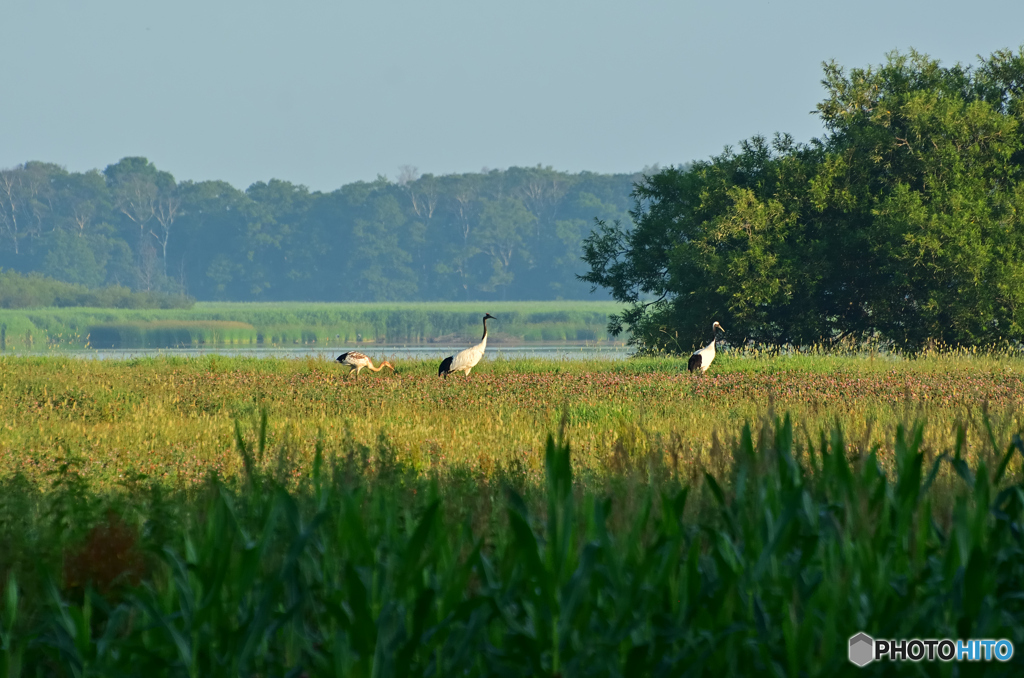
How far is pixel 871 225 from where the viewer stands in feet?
83.1

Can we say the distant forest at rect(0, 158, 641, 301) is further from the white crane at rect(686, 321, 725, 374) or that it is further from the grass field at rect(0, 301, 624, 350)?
the white crane at rect(686, 321, 725, 374)

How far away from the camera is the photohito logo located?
10.9 ft

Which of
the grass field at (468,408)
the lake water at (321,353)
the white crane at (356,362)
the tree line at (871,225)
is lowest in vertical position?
the lake water at (321,353)

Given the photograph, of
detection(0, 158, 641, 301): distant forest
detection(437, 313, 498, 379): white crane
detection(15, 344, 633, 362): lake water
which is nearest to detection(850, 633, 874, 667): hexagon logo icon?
detection(437, 313, 498, 379): white crane

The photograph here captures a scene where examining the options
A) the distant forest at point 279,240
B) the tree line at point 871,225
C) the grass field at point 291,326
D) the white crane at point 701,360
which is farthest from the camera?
the distant forest at point 279,240

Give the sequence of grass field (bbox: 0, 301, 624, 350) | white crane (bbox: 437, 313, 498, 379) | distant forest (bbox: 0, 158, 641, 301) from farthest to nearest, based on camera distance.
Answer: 1. distant forest (bbox: 0, 158, 641, 301)
2. grass field (bbox: 0, 301, 624, 350)
3. white crane (bbox: 437, 313, 498, 379)

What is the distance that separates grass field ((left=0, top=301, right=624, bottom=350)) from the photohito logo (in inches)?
2214

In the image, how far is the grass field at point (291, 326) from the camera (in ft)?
200

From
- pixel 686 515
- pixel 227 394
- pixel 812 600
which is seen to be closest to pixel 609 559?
pixel 812 600

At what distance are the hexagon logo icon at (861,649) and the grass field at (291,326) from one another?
5624 centimetres

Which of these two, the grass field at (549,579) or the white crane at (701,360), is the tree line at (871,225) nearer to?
the white crane at (701,360)

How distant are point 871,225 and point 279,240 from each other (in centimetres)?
8138

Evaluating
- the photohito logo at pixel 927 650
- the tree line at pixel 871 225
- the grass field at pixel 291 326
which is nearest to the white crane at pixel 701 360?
the tree line at pixel 871 225

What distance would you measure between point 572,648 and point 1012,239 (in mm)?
24090
